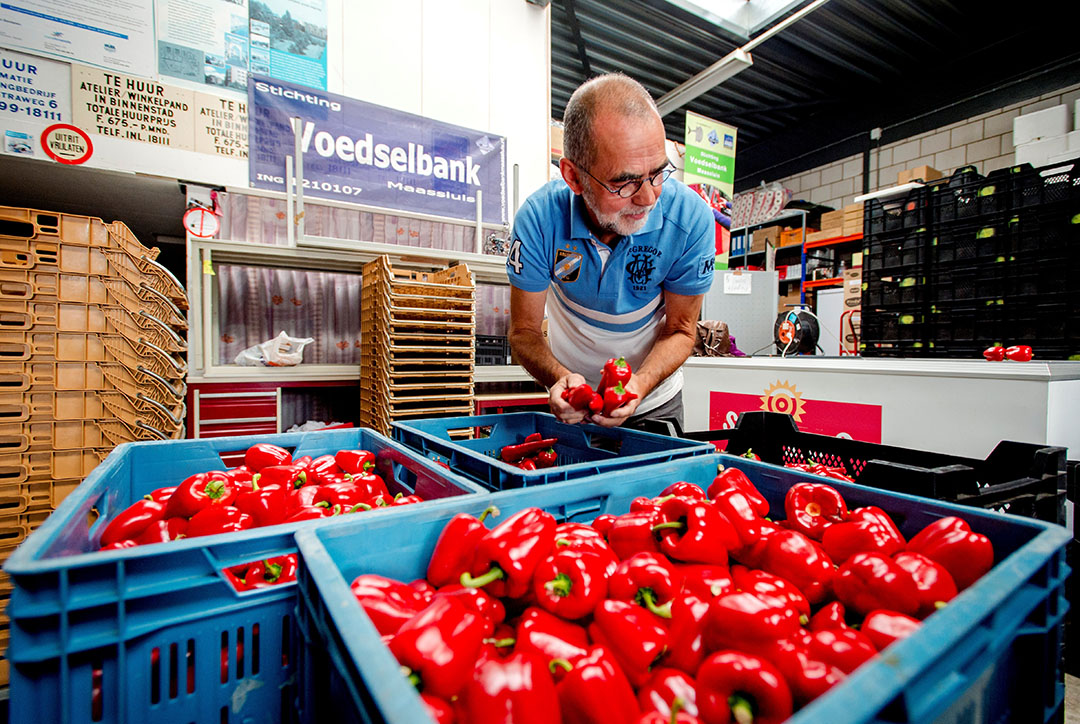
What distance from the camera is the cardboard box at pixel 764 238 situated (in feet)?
26.0

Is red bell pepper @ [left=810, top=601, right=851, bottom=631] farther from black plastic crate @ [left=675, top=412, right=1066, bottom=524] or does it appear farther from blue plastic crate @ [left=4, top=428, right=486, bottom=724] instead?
blue plastic crate @ [left=4, top=428, right=486, bottom=724]

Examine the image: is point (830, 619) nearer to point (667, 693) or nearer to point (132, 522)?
point (667, 693)

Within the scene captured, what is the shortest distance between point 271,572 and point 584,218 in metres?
1.52

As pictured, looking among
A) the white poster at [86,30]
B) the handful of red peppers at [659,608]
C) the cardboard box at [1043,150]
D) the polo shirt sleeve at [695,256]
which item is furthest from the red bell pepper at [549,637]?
the cardboard box at [1043,150]

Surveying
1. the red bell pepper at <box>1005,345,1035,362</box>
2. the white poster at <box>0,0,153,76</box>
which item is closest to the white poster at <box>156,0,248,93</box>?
the white poster at <box>0,0,153,76</box>

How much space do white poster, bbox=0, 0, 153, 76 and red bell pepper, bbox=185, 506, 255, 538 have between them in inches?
157

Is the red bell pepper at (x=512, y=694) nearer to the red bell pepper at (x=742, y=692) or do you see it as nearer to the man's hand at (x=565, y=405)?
the red bell pepper at (x=742, y=692)

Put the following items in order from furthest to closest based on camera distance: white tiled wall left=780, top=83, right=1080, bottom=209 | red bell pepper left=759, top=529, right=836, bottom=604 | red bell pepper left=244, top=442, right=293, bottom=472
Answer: white tiled wall left=780, top=83, right=1080, bottom=209
red bell pepper left=244, top=442, right=293, bottom=472
red bell pepper left=759, top=529, right=836, bottom=604

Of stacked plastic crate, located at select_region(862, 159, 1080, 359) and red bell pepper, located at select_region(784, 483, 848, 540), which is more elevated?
stacked plastic crate, located at select_region(862, 159, 1080, 359)

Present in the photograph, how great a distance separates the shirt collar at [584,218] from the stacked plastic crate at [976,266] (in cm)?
217

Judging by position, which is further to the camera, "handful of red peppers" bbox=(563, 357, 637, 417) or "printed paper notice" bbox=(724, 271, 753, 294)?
"printed paper notice" bbox=(724, 271, 753, 294)

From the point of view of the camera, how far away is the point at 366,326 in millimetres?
3559

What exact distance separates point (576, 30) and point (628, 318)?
17.2 feet

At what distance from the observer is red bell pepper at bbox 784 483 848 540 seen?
3.42 feet
